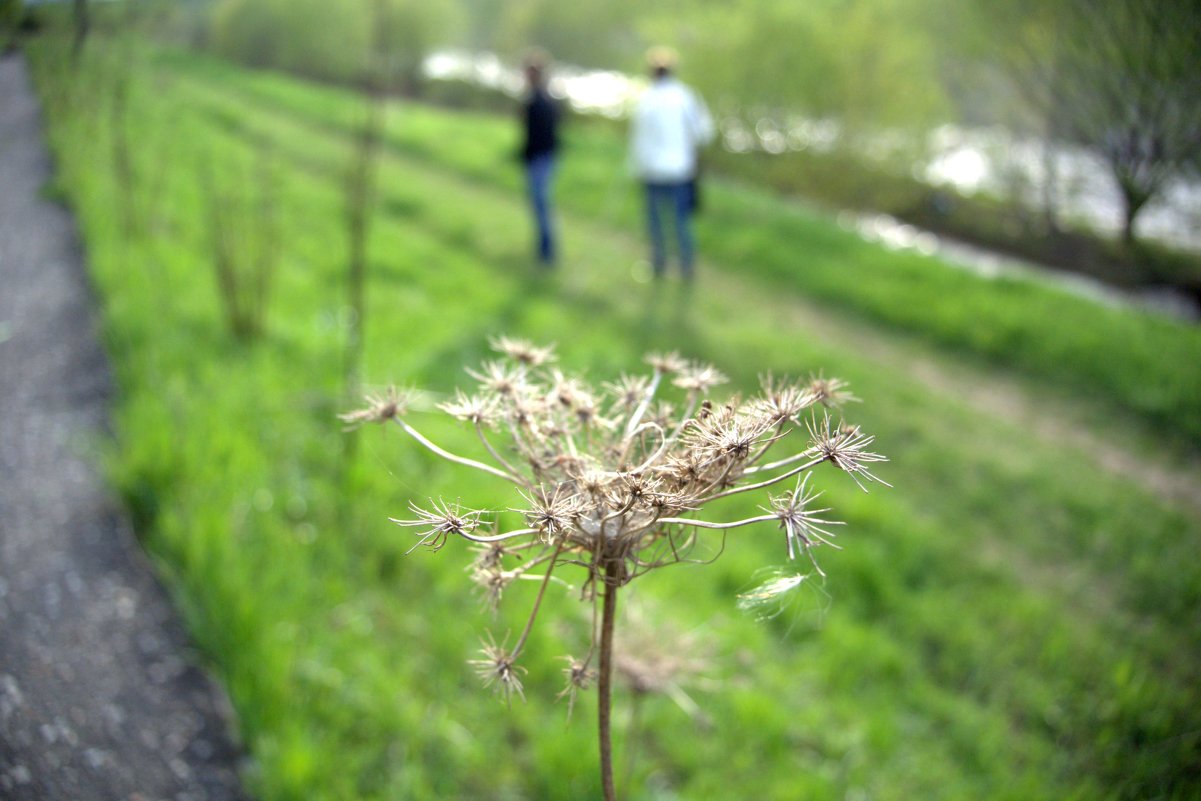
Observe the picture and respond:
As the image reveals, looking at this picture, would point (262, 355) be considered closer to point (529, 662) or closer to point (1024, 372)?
point (529, 662)

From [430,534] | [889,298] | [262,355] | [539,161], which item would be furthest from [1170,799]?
[539,161]

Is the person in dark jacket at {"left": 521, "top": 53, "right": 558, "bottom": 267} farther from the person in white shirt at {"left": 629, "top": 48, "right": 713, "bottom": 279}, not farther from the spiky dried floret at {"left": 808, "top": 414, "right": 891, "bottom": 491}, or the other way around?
the spiky dried floret at {"left": 808, "top": 414, "right": 891, "bottom": 491}

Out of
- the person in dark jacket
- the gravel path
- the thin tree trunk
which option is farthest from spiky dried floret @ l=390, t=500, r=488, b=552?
the person in dark jacket

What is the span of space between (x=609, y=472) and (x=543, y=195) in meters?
7.96

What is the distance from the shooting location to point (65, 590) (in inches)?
105

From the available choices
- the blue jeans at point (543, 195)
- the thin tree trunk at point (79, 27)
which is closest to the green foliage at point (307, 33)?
the thin tree trunk at point (79, 27)

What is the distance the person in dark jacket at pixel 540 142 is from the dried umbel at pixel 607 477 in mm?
7657

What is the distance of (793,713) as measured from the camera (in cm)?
346

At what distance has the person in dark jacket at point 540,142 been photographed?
8.32m

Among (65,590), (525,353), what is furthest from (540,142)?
(525,353)

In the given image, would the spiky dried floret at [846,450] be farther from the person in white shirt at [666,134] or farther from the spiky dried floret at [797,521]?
the person in white shirt at [666,134]

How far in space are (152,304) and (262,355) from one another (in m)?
0.58

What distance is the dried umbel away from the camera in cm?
91

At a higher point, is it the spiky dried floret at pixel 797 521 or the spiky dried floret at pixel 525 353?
the spiky dried floret at pixel 525 353
